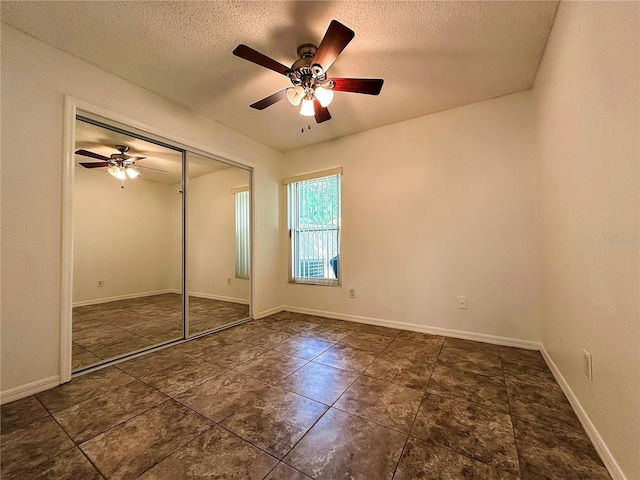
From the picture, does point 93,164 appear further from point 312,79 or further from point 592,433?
point 592,433

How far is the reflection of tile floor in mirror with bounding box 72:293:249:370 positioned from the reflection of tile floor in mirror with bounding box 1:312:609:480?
0.36 metres

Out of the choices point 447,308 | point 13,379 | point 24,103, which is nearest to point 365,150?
point 447,308

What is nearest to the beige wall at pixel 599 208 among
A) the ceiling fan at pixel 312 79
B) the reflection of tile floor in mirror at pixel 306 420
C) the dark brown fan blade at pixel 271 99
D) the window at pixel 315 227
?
the reflection of tile floor in mirror at pixel 306 420

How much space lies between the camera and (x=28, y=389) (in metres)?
1.71

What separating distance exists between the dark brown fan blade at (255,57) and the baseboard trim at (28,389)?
268 cm

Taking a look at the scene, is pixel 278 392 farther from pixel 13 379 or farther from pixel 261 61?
pixel 261 61

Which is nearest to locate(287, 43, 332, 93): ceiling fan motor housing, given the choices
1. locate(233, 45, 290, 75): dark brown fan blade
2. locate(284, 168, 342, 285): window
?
locate(233, 45, 290, 75): dark brown fan blade

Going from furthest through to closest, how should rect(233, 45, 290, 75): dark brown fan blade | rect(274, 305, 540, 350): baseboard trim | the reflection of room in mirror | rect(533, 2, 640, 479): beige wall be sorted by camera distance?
1. the reflection of room in mirror
2. rect(274, 305, 540, 350): baseboard trim
3. rect(233, 45, 290, 75): dark brown fan blade
4. rect(533, 2, 640, 479): beige wall

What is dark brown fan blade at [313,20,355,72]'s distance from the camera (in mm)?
1404

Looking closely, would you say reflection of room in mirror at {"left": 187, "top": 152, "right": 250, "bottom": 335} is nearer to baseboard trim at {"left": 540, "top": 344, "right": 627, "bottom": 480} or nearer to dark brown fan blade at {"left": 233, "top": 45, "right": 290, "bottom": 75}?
dark brown fan blade at {"left": 233, "top": 45, "right": 290, "bottom": 75}

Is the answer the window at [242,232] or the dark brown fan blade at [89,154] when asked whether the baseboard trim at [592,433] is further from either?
the dark brown fan blade at [89,154]

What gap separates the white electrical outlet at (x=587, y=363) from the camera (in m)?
1.30

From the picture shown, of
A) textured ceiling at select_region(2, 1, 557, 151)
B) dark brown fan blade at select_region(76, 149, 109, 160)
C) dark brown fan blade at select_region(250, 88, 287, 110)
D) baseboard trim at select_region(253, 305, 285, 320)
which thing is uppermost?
textured ceiling at select_region(2, 1, 557, 151)

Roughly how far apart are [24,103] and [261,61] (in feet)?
5.65
